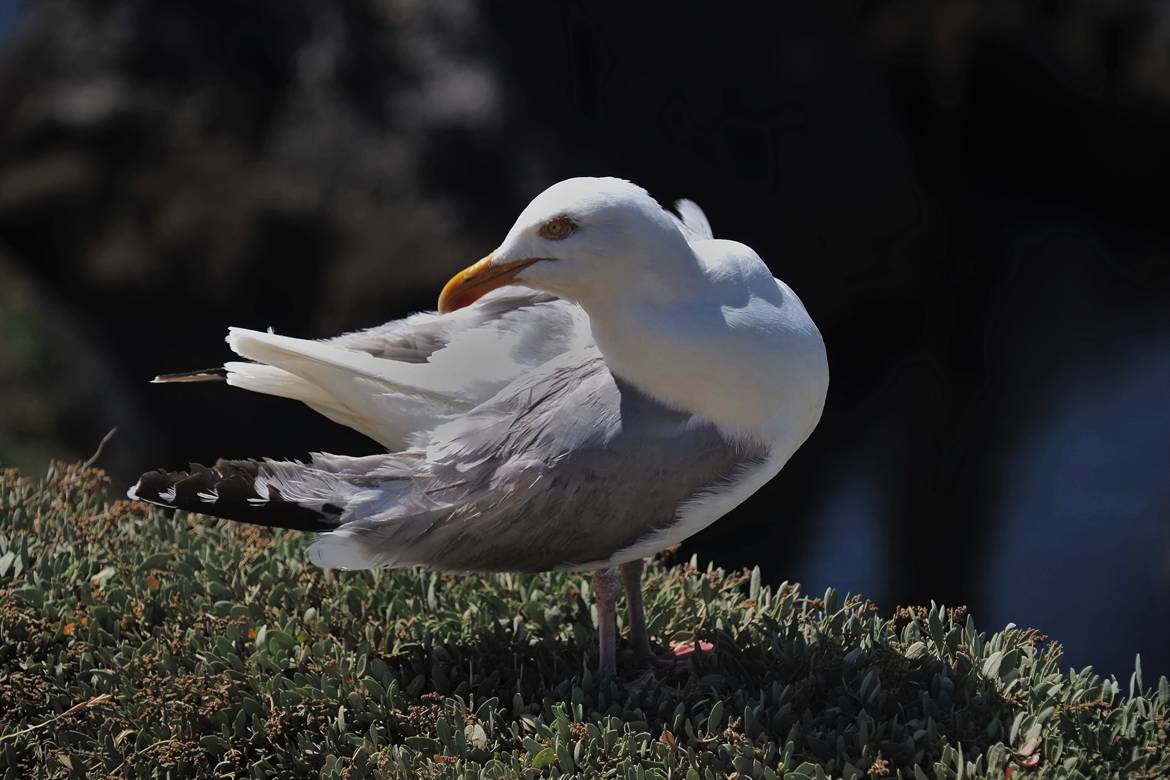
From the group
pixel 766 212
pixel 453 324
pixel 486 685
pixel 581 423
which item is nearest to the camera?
pixel 581 423

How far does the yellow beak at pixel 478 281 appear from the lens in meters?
2.90

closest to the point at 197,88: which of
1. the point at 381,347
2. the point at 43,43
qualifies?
the point at 43,43

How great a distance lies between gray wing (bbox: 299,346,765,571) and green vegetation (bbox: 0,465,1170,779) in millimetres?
348

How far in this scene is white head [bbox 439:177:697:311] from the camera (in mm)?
2857

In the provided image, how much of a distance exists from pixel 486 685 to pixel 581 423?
26.0 inches

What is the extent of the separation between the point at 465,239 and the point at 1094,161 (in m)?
2.78

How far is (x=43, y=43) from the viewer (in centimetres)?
722

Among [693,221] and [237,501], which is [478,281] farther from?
[693,221]

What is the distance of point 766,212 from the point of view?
633 centimetres

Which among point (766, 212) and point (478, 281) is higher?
point (766, 212)

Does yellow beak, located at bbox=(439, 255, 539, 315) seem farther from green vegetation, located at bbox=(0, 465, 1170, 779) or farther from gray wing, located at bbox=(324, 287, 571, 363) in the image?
green vegetation, located at bbox=(0, 465, 1170, 779)

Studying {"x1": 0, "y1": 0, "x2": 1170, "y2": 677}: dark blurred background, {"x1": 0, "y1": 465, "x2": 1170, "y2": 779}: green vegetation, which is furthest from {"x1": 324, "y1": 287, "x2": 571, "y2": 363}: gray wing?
{"x1": 0, "y1": 0, "x2": 1170, "y2": 677}: dark blurred background

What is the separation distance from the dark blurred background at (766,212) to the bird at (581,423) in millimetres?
2943

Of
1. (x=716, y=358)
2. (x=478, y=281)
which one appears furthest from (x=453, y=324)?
(x=716, y=358)
